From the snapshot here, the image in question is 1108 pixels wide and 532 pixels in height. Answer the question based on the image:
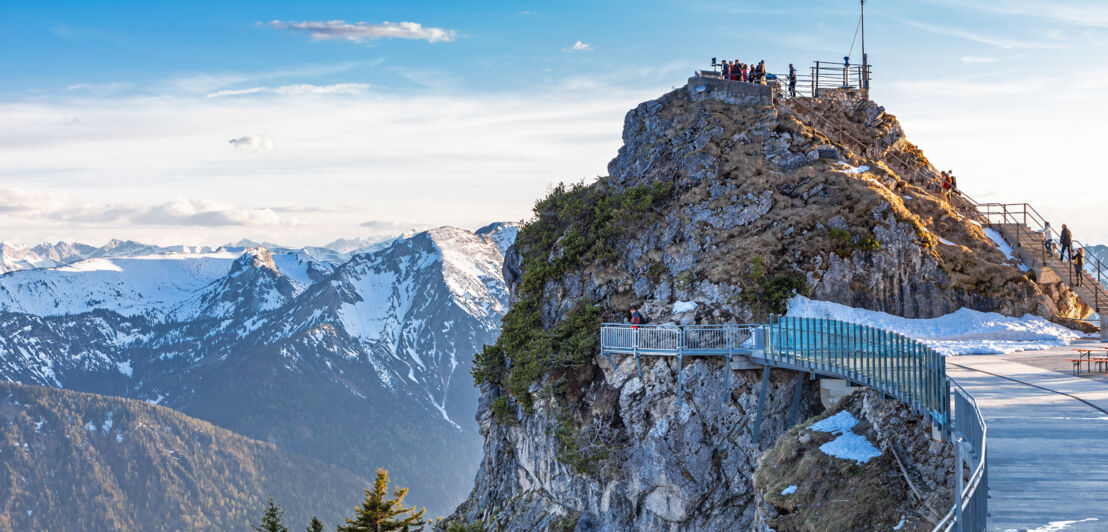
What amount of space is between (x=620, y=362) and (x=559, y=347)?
15.0ft

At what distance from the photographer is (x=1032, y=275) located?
48.4m

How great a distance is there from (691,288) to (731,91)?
16.5 meters

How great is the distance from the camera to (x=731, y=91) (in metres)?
57.1

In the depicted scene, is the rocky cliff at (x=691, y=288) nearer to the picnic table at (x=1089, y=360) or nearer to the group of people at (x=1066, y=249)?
the group of people at (x=1066, y=249)

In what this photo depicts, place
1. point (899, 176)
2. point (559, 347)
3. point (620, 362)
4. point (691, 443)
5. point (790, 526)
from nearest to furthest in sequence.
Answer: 1. point (790, 526)
2. point (691, 443)
3. point (620, 362)
4. point (559, 347)
5. point (899, 176)

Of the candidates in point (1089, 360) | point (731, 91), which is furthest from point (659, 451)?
point (731, 91)

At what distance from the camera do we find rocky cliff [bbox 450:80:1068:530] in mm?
42875

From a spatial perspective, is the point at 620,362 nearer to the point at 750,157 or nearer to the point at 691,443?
the point at 691,443

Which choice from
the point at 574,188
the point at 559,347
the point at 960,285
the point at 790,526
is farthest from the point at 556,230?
the point at 790,526

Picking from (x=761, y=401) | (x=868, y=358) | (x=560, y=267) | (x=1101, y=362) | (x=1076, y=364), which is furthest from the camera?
(x=560, y=267)

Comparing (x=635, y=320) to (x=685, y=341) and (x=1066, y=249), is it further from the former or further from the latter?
(x=1066, y=249)

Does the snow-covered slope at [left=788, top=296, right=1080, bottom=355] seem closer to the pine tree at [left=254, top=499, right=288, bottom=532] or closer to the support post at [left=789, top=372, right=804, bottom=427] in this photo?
the support post at [left=789, top=372, right=804, bottom=427]

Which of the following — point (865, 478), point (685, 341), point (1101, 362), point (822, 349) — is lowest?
point (865, 478)

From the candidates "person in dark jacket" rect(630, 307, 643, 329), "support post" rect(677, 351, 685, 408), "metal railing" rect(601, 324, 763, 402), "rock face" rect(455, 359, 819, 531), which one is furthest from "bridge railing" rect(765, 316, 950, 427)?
"person in dark jacket" rect(630, 307, 643, 329)
